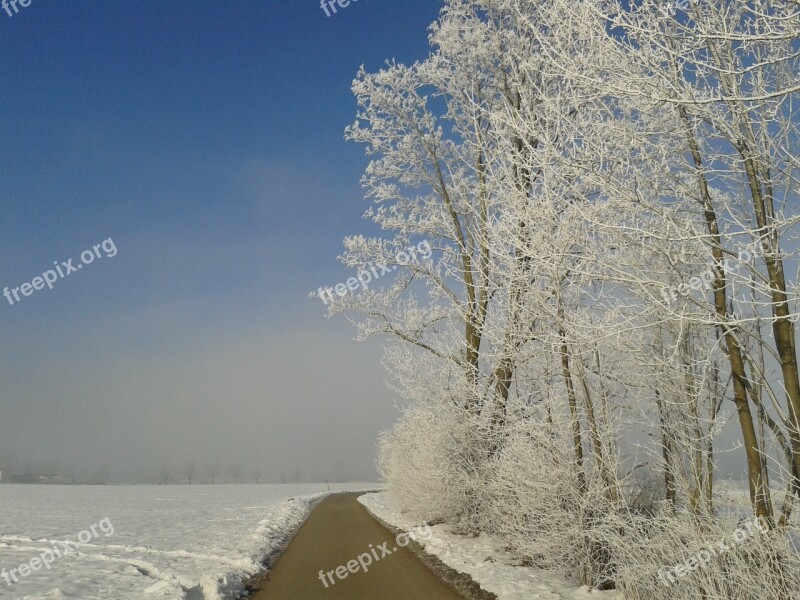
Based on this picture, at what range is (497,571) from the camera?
362 inches

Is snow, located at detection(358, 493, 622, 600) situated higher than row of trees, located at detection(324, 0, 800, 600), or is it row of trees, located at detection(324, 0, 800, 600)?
row of trees, located at detection(324, 0, 800, 600)

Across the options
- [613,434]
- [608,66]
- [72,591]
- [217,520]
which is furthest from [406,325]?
[217,520]

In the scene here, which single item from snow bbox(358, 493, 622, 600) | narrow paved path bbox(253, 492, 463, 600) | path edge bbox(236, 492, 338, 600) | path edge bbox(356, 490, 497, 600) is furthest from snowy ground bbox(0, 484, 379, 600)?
snow bbox(358, 493, 622, 600)

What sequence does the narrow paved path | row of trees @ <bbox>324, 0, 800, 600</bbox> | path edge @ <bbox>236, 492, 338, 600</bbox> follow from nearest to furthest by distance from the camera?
row of trees @ <bbox>324, 0, 800, 600</bbox> < the narrow paved path < path edge @ <bbox>236, 492, 338, 600</bbox>

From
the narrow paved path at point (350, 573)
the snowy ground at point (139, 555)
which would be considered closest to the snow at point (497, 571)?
the narrow paved path at point (350, 573)

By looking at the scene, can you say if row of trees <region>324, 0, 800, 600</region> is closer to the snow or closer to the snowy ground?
the snow

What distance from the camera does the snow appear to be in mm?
7680

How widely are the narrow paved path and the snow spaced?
1.73ft

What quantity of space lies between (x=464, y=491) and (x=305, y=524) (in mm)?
9530

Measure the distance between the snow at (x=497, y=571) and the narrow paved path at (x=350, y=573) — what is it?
20.8 inches

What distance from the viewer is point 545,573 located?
29.3 ft

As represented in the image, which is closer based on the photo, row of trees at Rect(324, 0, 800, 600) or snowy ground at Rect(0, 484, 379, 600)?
row of trees at Rect(324, 0, 800, 600)

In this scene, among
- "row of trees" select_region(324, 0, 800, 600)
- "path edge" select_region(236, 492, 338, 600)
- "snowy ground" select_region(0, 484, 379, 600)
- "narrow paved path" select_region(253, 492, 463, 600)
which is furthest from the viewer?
"path edge" select_region(236, 492, 338, 600)

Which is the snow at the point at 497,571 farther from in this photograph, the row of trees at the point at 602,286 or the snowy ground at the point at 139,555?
the snowy ground at the point at 139,555
